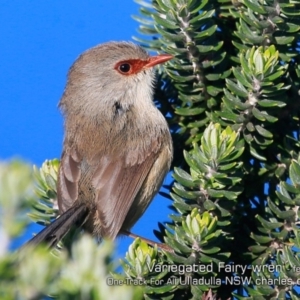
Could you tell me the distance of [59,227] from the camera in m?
2.17

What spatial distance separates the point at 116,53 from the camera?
3.31m

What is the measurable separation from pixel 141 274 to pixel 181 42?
1.06 m

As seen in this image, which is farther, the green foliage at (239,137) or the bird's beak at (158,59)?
the bird's beak at (158,59)

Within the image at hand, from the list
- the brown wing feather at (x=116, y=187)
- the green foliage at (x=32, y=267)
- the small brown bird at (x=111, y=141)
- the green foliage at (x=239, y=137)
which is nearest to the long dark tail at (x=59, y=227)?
the small brown bird at (x=111, y=141)

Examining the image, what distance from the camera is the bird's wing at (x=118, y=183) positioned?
8.82 feet

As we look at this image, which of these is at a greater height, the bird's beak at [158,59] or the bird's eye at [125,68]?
the bird's eye at [125,68]

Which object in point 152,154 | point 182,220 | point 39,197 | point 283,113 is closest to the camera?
point 182,220

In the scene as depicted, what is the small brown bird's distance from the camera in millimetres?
2734

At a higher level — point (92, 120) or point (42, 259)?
point (92, 120)

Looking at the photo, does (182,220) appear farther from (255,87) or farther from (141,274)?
(255,87)

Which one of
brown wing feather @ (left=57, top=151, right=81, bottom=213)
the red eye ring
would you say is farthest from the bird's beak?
brown wing feather @ (left=57, top=151, right=81, bottom=213)

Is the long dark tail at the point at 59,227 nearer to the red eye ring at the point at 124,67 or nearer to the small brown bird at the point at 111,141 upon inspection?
the small brown bird at the point at 111,141

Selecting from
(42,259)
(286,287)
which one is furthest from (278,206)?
(42,259)

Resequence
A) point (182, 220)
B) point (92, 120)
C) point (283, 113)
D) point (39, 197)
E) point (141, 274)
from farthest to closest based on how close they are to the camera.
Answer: point (92, 120)
point (39, 197)
point (283, 113)
point (182, 220)
point (141, 274)
